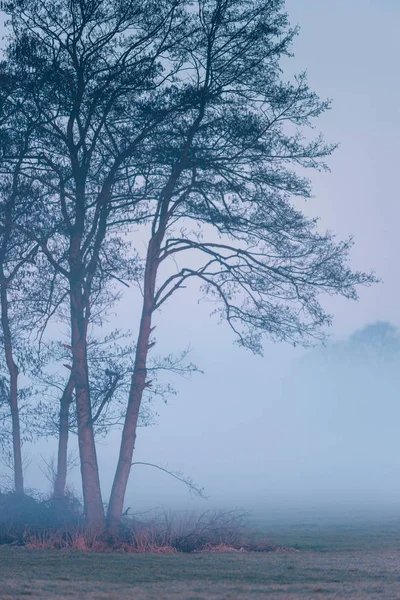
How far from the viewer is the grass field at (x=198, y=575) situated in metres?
8.31

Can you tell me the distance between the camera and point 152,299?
17547 millimetres

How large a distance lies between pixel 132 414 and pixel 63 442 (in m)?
4.23

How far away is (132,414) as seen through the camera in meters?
16.9

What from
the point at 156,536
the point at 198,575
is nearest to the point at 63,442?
the point at 156,536

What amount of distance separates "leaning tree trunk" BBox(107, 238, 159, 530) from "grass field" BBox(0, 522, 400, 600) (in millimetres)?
2861

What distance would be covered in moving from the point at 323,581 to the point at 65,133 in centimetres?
1146

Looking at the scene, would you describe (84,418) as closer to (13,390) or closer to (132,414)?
(132,414)

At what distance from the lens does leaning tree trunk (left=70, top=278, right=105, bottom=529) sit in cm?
1631

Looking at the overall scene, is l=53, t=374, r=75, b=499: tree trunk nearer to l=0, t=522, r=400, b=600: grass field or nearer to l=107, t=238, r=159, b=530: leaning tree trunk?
l=107, t=238, r=159, b=530: leaning tree trunk

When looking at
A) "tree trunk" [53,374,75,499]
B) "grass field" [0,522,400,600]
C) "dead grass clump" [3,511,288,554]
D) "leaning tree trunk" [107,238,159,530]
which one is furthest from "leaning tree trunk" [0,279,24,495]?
"grass field" [0,522,400,600]

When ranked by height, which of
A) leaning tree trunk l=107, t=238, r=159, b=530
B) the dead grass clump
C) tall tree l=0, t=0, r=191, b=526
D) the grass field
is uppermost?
tall tree l=0, t=0, r=191, b=526

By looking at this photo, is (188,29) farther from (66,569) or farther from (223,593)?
(223,593)

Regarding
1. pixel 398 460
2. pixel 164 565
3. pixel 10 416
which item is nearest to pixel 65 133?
pixel 10 416

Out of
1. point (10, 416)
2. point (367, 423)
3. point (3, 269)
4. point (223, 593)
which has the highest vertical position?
point (367, 423)
